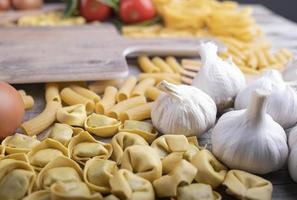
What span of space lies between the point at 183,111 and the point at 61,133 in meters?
0.24

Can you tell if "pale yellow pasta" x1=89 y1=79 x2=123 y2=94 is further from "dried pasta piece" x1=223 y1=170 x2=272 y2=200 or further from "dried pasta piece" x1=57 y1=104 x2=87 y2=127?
"dried pasta piece" x1=223 y1=170 x2=272 y2=200

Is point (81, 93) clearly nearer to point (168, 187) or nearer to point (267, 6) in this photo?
point (168, 187)

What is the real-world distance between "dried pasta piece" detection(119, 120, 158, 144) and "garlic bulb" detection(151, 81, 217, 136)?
2 cm

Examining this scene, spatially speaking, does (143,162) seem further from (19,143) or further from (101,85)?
(101,85)

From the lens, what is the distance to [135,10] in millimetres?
1489

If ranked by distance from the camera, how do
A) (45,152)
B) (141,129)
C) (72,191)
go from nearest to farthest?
(72,191)
(45,152)
(141,129)

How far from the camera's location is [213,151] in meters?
0.77

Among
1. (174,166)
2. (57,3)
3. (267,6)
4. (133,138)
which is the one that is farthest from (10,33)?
(267,6)

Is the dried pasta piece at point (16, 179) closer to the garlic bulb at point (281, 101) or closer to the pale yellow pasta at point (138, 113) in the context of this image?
the pale yellow pasta at point (138, 113)

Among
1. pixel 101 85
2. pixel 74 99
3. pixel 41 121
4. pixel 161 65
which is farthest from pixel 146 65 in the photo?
pixel 41 121

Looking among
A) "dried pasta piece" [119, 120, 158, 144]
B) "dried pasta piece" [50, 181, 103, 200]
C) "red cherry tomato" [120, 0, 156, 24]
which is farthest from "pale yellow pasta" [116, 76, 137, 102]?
"red cherry tomato" [120, 0, 156, 24]

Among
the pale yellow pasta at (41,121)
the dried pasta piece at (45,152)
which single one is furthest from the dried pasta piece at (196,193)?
the pale yellow pasta at (41,121)

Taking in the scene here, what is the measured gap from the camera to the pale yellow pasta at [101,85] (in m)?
1.03

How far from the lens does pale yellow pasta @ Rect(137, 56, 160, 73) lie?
1.14 meters
